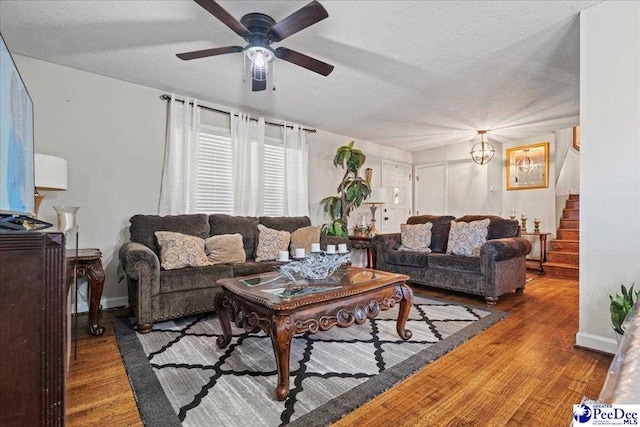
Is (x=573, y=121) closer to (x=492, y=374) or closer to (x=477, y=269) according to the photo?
(x=477, y=269)

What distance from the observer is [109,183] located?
3.31m

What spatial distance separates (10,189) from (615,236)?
135 inches

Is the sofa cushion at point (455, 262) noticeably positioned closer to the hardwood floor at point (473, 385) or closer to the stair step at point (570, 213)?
the hardwood floor at point (473, 385)

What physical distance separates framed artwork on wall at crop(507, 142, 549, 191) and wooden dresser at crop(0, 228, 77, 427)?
6.97 m

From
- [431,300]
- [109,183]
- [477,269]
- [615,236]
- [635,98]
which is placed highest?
[635,98]

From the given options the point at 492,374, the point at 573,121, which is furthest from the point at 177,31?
the point at 573,121

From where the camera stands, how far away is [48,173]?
2471 mm

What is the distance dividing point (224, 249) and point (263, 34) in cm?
209

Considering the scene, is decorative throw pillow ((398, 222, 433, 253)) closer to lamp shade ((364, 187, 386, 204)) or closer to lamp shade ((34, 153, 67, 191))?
lamp shade ((364, 187, 386, 204))

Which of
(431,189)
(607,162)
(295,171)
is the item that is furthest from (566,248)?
(295,171)

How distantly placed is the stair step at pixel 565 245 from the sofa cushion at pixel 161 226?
5750 mm

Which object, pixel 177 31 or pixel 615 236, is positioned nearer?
pixel 615 236

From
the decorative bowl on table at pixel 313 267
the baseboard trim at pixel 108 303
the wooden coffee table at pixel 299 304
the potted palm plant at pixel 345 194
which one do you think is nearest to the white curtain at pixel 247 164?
the potted palm plant at pixel 345 194

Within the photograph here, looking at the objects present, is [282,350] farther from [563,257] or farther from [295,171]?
[563,257]
